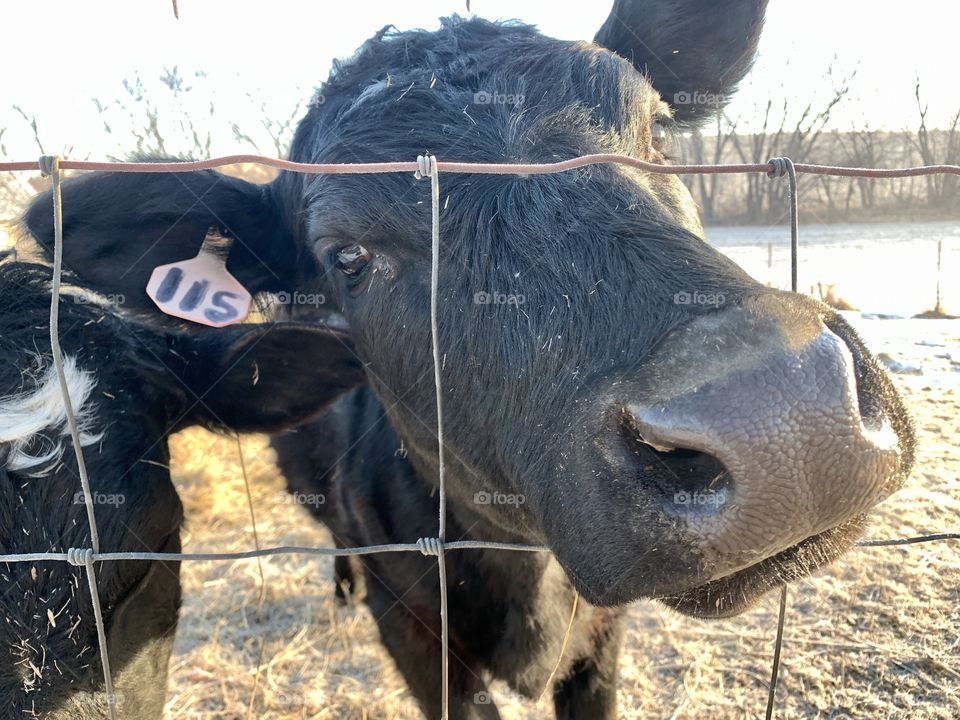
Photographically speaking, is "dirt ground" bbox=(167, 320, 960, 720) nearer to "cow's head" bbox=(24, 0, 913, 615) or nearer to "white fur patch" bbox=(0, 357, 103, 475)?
"white fur patch" bbox=(0, 357, 103, 475)

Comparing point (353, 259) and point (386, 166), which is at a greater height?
point (386, 166)

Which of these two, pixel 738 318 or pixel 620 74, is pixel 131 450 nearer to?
pixel 738 318

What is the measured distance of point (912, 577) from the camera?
364 centimetres

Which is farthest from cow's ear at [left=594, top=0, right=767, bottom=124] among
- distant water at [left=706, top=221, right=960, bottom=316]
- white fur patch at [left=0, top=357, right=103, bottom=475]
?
distant water at [left=706, top=221, right=960, bottom=316]

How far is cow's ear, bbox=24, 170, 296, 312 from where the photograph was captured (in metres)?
2.18

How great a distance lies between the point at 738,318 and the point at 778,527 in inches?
14.8

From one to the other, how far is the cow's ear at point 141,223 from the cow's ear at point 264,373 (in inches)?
9.7

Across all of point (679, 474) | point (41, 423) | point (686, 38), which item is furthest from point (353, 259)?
point (686, 38)

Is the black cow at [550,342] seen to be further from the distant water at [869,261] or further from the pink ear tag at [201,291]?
the distant water at [869,261]

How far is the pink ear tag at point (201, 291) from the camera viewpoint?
2.28 m

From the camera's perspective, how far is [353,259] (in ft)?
6.65

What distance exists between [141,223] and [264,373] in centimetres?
68

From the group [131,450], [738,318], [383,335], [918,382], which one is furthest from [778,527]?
[918,382]

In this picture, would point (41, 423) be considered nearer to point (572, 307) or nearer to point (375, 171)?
point (375, 171)
